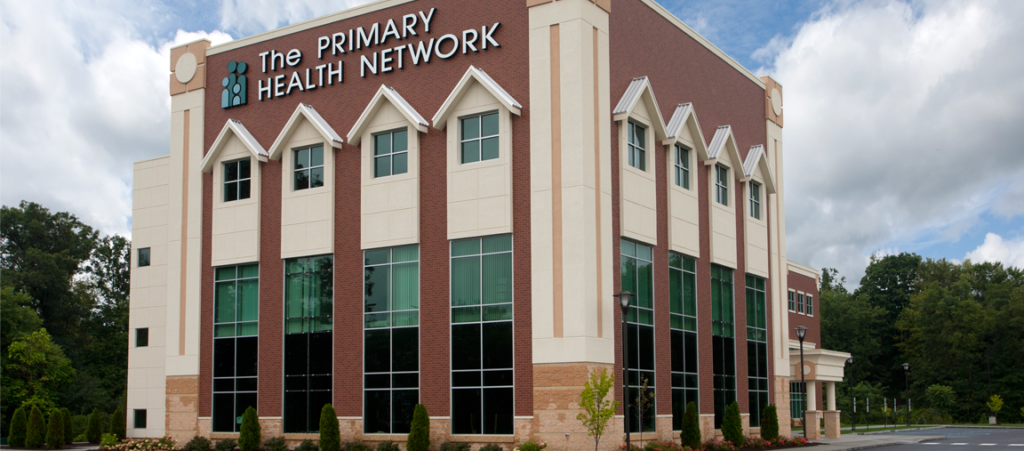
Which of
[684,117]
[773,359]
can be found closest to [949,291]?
[773,359]

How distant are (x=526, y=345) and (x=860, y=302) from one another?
99515 mm

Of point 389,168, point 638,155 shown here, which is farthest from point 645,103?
point 389,168

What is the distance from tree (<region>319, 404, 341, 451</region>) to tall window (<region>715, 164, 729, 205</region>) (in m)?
18.0

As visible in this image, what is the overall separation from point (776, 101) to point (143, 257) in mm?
31606

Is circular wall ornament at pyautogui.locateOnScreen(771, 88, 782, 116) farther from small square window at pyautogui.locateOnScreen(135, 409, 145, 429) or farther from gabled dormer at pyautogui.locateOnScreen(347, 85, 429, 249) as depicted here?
small square window at pyautogui.locateOnScreen(135, 409, 145, 429)

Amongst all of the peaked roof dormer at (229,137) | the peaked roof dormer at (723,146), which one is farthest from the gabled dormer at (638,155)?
the peaked roof dormer at (229,137)

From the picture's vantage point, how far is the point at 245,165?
124 ft

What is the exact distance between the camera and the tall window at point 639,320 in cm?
3203

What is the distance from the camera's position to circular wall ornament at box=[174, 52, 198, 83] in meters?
40.2

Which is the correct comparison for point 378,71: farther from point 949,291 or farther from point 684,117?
point 949,291

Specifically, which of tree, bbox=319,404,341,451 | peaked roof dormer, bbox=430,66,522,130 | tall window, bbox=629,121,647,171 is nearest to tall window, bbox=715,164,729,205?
tall window, bbox=629,121,647,171

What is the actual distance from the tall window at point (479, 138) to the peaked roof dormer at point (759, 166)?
14.6 meters

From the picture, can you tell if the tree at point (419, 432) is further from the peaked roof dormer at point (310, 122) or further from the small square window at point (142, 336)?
the small square window at point (142, 336)

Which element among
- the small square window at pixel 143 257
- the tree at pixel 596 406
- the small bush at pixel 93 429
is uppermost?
the small square window at pixel 143 257
